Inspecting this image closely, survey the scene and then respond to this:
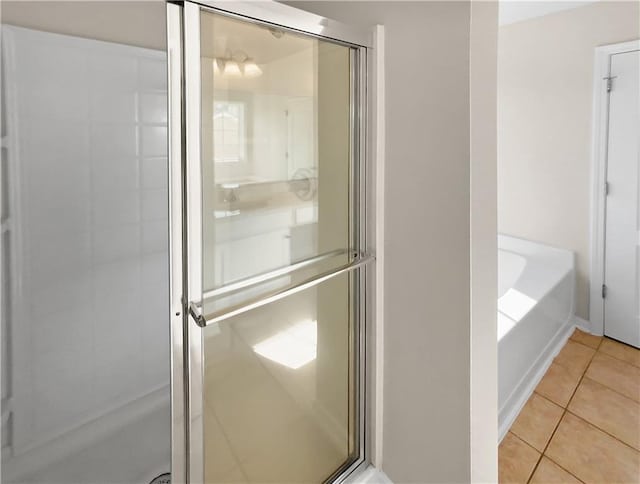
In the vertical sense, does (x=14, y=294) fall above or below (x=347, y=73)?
below

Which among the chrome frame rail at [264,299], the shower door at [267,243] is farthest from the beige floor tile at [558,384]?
the chrome frame rail at [264,299]

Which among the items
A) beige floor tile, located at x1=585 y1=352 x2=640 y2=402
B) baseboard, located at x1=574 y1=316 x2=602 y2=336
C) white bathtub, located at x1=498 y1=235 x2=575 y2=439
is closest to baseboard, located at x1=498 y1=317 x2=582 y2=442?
white bathtub, located at x1=498 y1=235 x2=575 y2=439

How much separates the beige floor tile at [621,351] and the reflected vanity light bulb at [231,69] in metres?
2.93

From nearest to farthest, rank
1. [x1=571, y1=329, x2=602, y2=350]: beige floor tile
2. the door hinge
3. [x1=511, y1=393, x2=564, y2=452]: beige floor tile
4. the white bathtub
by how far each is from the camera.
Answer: [x1=511, y1=393, x2=564, y2=452]: beige floor tile, the white bathtub, the door hinge, [x1=571, y1=329, x2=602, y2=350]: beige floor tile

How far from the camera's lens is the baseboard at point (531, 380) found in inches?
74.1

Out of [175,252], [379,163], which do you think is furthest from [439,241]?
[175,252]

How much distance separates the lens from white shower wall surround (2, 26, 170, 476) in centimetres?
103

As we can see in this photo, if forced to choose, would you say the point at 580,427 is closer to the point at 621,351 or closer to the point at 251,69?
the point at 621,351

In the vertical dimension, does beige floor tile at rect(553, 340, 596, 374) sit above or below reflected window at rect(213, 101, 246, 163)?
below

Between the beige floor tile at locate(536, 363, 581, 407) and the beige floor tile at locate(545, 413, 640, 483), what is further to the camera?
the beige floor tile at locate(536, 363, 581, 407)

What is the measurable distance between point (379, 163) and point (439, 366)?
0.68 meters

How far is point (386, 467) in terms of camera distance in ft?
4.46

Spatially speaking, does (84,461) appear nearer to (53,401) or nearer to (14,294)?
(53,401)

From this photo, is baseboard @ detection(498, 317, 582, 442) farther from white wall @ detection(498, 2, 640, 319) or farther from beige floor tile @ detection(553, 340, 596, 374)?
white wall @ detection(498, 2, 640, 319)
